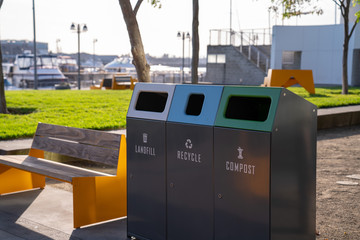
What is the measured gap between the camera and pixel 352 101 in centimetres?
1479

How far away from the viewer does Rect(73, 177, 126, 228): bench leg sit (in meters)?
4.66

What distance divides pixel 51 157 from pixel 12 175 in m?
0.87

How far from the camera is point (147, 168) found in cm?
416

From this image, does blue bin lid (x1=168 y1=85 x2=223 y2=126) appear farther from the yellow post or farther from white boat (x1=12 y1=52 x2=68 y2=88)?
white boat (x1=12 y1=52 x2=68 y2=88)

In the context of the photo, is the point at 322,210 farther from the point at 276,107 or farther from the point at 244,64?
the point at 244,64

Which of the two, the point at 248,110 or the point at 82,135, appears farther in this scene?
the point at 82,135

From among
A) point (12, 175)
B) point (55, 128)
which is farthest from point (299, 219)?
point (12, 175)

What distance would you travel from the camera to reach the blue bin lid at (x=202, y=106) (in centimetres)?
368

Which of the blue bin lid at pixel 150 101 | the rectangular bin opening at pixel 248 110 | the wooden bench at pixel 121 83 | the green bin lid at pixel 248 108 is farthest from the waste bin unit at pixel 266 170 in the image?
the wooden bench at pixel 121 83

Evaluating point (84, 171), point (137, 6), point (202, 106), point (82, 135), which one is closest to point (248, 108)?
point (202, 106)

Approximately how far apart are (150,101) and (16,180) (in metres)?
2.39

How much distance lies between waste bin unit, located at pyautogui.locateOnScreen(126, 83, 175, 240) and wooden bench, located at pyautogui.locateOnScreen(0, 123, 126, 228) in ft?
1.97

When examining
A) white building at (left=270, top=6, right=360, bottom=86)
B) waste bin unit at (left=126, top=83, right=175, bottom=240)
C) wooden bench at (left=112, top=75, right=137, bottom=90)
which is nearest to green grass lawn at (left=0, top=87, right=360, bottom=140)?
waste bin unit at (left=126, top=83, right=175, bottom=240)

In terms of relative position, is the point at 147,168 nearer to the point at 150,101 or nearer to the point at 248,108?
the point at 150,101
